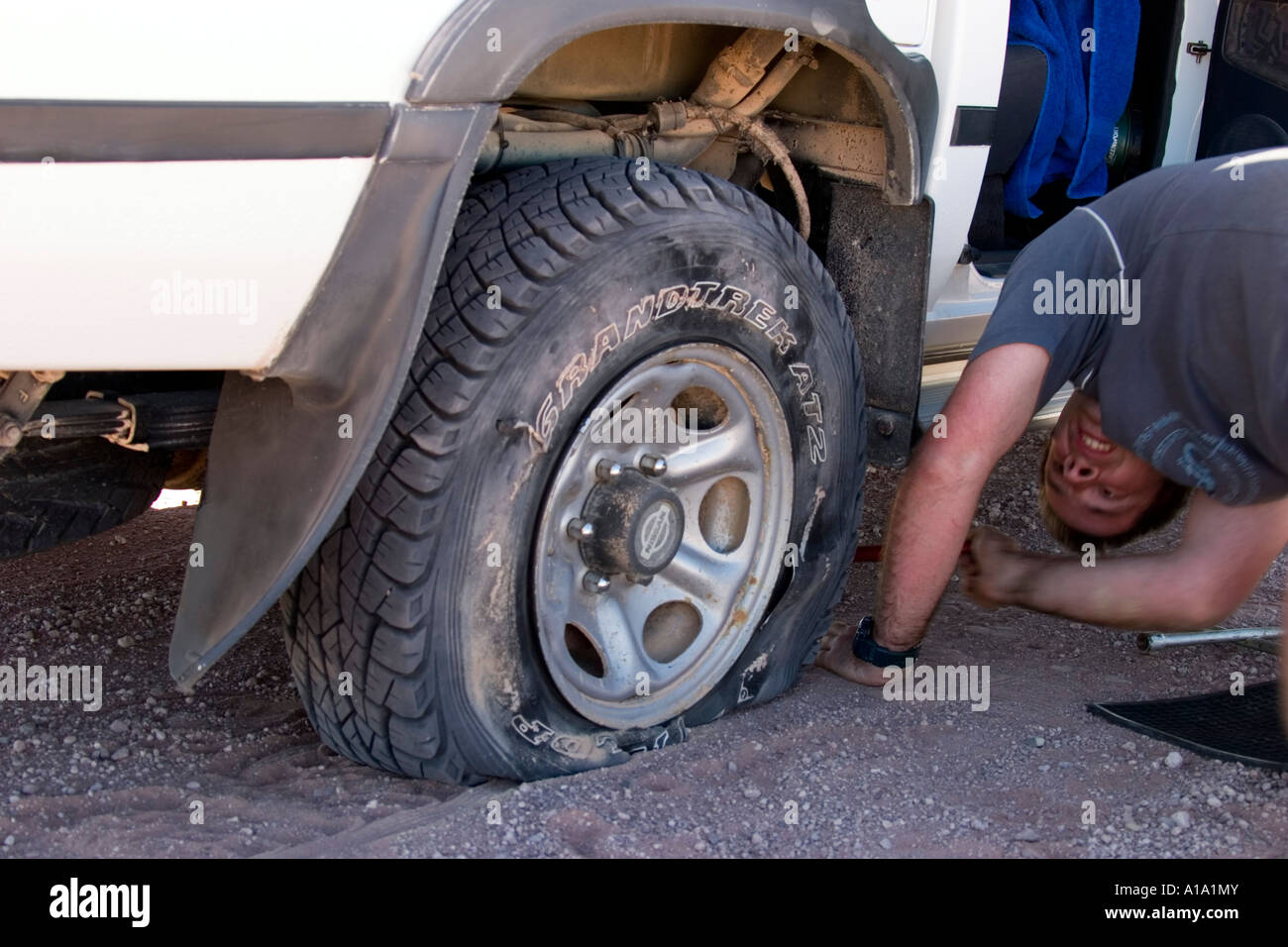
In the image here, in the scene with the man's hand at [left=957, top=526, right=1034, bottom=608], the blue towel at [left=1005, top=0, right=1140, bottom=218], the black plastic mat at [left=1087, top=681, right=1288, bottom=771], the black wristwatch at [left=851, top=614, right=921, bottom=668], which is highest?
the blue towel at [left=1005, top=0, right=1140, bottom=218]

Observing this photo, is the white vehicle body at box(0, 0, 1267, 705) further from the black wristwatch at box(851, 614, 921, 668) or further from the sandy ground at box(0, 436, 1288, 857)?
the black wristwatch at box(851, 614, 921, 668)

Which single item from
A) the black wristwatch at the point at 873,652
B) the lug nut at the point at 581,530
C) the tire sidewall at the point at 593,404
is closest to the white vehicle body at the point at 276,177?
the tire sidewall at the point at 593,404

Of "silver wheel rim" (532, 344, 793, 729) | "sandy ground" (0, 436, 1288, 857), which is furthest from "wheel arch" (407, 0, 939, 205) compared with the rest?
"sandy ground" (0, 436, 1288, 857)

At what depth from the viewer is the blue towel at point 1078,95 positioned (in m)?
3.73

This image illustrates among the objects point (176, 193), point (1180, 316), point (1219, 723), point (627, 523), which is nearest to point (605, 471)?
point (627, 523)

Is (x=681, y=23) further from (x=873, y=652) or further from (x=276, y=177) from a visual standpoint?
(x=873, y=652)

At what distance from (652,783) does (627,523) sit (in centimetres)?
46

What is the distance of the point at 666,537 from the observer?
2.31 m

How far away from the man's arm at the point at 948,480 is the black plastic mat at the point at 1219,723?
18.7 inches

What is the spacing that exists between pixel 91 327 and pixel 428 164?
48cm

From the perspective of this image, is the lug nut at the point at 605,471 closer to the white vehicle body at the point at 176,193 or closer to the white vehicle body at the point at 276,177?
the white vehicle body at the point at 276,177

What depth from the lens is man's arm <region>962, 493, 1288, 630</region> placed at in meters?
2.63

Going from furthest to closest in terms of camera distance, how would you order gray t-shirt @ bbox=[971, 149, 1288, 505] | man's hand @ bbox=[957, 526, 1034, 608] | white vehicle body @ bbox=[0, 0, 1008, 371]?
man's hand @ bbox=[957, 526, 1034, 608] → gray t-shirt @ bbox=[971, 149, 1288, 505] → white vehicle body @ bbox=[0, 0, 1008, 371]

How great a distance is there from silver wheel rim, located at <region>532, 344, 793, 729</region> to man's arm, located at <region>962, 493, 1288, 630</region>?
0.63 metres
